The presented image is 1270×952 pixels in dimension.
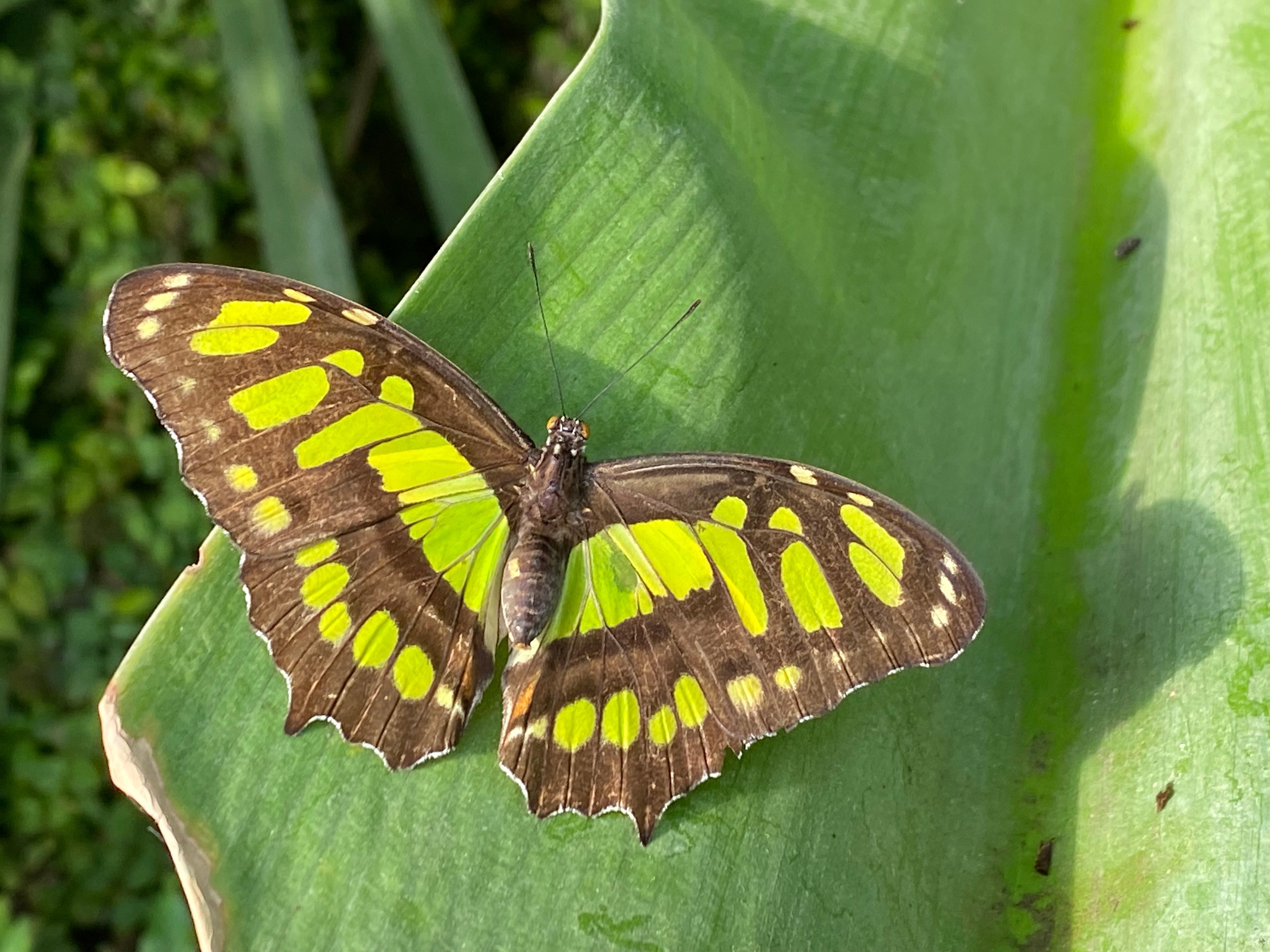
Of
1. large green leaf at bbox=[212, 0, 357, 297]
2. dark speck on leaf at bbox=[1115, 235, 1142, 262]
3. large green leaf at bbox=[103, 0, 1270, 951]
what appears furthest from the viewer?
large green leaf at bbox=[212, 0, 357, 297]

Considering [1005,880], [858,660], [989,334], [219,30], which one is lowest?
[1005,880]

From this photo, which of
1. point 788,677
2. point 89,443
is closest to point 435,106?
point 89,443

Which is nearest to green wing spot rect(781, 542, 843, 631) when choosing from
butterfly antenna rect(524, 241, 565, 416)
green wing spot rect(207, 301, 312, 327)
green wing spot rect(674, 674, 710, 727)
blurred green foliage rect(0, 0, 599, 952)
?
green wing spot rect(674, 674, 710, 727)

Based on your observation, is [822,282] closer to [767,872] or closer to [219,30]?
[767,872]

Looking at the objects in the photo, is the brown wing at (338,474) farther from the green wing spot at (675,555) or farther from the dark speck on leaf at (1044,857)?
the dark speck on leaf at (1044,857)

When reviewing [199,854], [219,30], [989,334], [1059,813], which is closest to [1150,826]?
[1059,813]

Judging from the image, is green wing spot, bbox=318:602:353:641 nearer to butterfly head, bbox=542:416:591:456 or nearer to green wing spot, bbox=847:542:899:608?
butterfly head, bbox=542:416:591:456

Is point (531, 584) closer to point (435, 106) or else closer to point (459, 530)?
point (459, 530)
